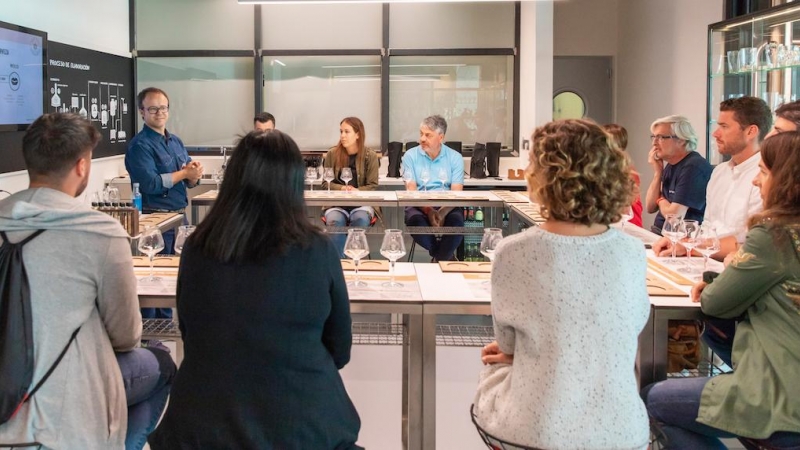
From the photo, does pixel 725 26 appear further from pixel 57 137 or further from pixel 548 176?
pixel 57 137

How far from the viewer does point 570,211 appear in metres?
1.81

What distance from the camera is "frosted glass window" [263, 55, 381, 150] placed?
8398 mm

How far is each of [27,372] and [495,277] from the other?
1211 millimetres

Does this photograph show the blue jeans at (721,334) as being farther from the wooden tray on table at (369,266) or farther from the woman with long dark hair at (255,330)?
the woman with long dark hair at (255,330)

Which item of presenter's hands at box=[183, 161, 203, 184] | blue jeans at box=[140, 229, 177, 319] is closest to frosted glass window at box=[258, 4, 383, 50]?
presenter's hands at box=[183, 161, 203, 184]

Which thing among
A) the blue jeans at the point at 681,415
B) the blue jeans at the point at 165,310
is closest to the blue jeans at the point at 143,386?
the blue jeans at the point at 681,415

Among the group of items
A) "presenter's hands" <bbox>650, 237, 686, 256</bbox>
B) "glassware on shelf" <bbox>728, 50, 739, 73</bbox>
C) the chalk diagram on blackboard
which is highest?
"glassware on shelf" <bbox>728, 50, 739, 73</bbox>

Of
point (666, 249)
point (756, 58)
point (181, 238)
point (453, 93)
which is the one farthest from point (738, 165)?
point (453, 93)

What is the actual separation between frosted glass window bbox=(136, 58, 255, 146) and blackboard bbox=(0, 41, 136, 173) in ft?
1.44

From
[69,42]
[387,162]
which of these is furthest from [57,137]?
[387,162]

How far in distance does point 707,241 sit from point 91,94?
5.67 metres

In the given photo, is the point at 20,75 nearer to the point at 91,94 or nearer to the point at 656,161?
the point at 91,94

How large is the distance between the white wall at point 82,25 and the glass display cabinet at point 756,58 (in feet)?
16.3

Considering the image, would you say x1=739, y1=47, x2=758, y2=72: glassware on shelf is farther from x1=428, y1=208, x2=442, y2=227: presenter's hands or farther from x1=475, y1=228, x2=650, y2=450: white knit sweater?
x1=475, y1=228, x2=650, y2=450: white knit sweater
